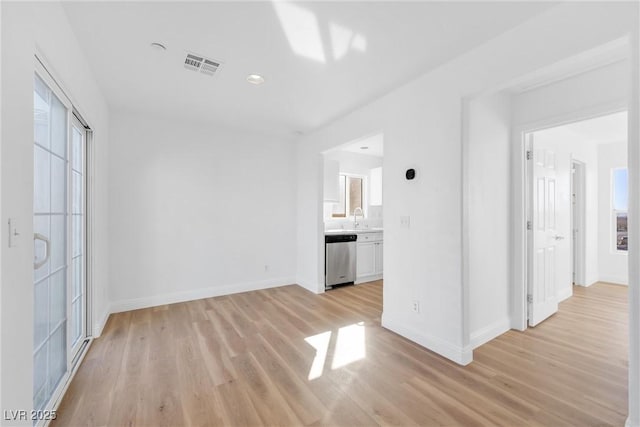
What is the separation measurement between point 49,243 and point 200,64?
1800 millimetres

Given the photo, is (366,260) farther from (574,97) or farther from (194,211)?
(574,97)

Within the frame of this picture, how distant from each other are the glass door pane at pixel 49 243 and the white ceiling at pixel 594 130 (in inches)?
179

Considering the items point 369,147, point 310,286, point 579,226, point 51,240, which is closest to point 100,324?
point 51,240

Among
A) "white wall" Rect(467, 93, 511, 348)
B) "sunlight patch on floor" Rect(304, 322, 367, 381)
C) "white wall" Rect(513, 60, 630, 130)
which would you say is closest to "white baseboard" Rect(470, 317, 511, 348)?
"white wall" Rect(467, 93, 511, 348)

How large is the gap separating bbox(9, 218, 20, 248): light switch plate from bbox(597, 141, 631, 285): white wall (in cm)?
740

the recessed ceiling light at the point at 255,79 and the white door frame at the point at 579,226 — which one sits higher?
the recessed ceiling light at the point at 255,79

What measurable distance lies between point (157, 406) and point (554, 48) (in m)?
3.45

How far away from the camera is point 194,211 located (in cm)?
402

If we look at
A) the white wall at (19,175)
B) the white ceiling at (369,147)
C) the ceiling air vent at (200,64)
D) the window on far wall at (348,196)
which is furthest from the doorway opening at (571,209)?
the white wall at (19,175)

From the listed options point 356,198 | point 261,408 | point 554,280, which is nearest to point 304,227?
point 356,198

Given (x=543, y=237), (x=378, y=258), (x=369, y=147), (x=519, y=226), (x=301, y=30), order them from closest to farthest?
(x=301, y=30), (x=519, y=226), (x=543, y=237), (x=378, y=258), (x=369, y=147)

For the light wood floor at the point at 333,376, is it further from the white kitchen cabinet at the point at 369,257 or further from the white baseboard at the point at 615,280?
the white baseboard at the point at 615,280

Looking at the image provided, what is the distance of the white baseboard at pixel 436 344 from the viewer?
2.28 metres

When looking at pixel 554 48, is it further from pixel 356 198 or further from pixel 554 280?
pixel 356 198
